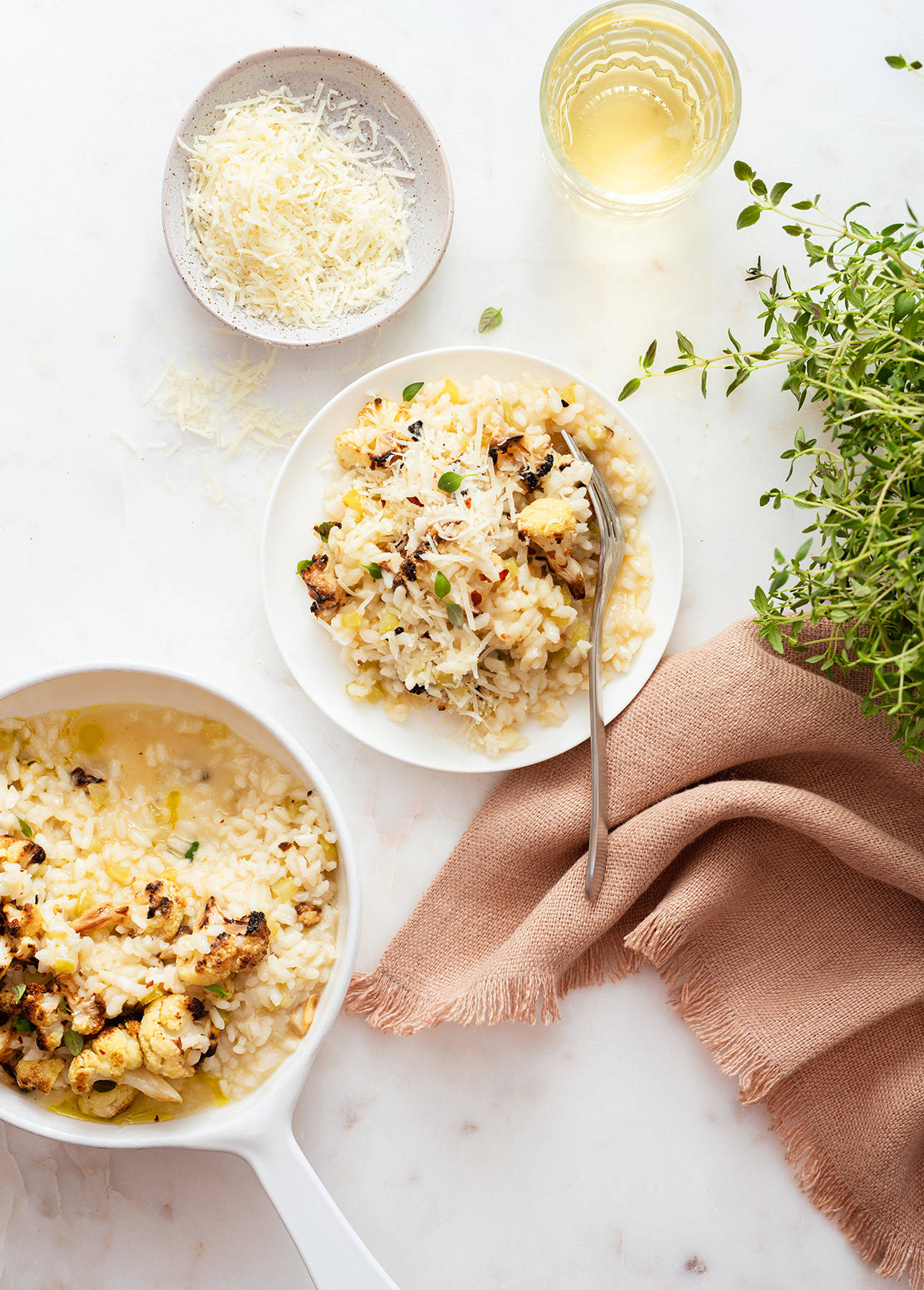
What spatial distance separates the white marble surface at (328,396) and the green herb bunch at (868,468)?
0.32 meters

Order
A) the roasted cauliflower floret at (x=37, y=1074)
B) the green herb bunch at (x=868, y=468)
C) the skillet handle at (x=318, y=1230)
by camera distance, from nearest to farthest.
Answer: the green herb bunch at (x=868, y=468), the skillet handle at (x=318, y=1230), the roasted cauliflower floret at (x=37, y=1074)

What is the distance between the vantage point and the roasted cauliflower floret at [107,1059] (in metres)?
1.89

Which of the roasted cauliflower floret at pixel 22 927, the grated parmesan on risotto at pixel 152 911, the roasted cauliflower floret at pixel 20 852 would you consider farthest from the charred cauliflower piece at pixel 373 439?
the roasted cauliflower floret at pixel 22 927

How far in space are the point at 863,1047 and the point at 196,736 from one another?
5.86ft

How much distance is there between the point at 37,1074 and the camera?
1.94 metres

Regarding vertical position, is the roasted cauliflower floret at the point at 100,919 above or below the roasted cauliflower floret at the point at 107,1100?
above

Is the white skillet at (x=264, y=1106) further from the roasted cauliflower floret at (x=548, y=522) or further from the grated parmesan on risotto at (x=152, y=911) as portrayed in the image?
the roasted cauliflower floret at (x=548, y=522)

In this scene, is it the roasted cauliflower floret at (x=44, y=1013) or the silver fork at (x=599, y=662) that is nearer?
the roasted cauliflower floret at (x=44, y=1013)

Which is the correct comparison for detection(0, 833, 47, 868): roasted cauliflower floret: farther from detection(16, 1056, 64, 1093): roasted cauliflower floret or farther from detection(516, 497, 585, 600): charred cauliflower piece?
detection(516, 497, 585, 600): charred cauliflower piece

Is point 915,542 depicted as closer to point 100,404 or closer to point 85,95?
A: point 100,404

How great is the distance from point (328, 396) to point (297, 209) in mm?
436

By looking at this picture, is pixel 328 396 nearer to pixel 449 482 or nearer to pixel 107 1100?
pixel 449 482

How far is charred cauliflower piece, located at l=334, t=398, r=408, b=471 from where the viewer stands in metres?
2.09

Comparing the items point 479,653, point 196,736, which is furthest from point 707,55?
point 196,736
